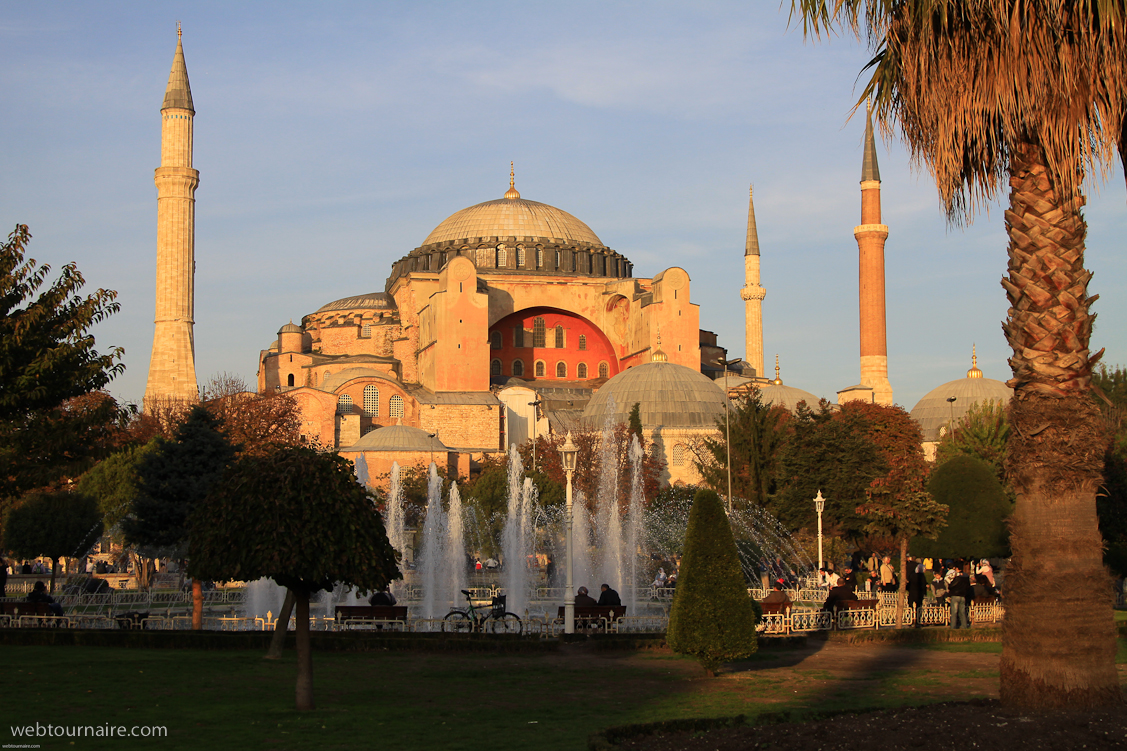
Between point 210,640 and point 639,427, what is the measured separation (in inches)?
1198

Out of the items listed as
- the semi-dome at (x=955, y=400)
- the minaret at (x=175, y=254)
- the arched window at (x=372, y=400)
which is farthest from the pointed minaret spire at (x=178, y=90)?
the semi-dome at (x=955, y=400)

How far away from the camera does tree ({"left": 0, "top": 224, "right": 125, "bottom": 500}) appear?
1427 cm

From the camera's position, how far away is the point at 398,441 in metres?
44.5

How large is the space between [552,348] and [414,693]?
48.5 meters

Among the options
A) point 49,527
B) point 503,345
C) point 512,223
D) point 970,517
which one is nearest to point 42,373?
point 49,527

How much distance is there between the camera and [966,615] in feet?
51.5

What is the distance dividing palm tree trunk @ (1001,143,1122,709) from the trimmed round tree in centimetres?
398

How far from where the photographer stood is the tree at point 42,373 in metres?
14.3

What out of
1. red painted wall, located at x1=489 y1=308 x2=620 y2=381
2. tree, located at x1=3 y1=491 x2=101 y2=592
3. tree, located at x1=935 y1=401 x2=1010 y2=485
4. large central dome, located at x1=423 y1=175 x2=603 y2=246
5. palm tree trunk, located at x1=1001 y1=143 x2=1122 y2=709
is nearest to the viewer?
palm tree trunk, located at x1=1001 y1=143 x2=1122 y2=709

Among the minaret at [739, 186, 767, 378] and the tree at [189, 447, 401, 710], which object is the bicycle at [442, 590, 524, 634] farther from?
the minaret at [739, 186, 767, 378]

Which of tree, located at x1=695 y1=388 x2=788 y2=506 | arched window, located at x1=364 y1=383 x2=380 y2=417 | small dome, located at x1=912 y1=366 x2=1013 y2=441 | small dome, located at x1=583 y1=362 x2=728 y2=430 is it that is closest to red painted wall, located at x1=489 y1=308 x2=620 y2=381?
small dome, located at x1=583 y1=362 x2=728 y2=430

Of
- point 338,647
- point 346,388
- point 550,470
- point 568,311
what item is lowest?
point 338,647

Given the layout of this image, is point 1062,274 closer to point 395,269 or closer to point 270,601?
point 270,601

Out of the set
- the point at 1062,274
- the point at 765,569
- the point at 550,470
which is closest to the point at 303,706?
the point at 1062,274
